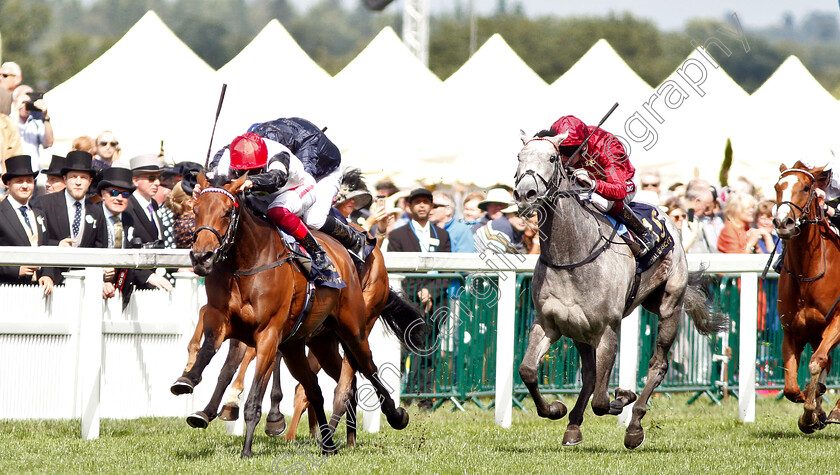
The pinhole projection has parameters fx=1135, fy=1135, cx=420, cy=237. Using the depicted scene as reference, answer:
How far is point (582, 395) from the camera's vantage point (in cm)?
760

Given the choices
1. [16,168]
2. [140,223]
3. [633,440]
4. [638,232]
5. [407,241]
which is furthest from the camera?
[407,241]

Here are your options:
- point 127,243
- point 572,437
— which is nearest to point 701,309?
point 572,437

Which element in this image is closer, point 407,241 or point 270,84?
point 407,241

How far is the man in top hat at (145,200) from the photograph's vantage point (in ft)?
30.7

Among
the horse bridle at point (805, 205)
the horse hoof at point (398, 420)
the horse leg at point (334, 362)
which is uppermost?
the horse bridle at point (805, 205)

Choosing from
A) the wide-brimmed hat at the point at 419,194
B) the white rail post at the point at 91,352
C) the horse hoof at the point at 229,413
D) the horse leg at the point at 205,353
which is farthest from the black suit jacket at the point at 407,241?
the horse leg at the point at 205,353

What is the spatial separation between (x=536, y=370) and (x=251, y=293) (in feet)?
6.28

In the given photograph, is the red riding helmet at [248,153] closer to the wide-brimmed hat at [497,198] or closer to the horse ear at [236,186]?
the horse ear at [236,186]

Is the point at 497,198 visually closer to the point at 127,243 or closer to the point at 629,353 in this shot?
the point at 629,353

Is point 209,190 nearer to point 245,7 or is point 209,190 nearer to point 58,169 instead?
point 58,169

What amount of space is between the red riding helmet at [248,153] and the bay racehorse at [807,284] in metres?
3.67

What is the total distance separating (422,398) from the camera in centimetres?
936

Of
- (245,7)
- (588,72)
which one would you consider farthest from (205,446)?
(245,7)

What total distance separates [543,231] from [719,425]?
9.35 feet
